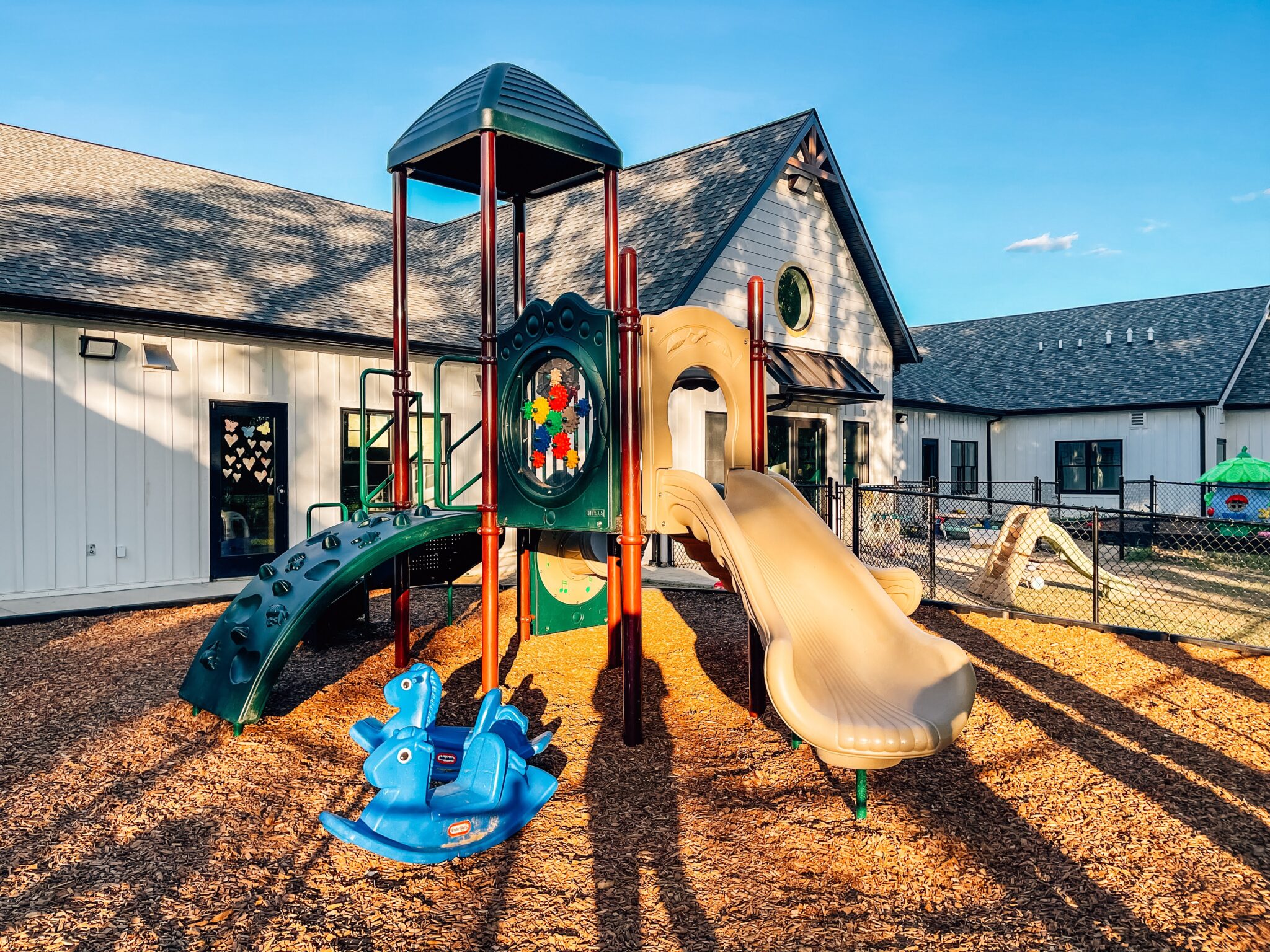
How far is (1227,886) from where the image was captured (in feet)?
11.7

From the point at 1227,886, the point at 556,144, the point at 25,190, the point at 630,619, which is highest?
the point at 25,190

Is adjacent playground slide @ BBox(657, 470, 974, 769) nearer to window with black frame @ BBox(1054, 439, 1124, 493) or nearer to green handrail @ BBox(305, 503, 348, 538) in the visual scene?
green handrail @ BBox(305, 503, 348, 538)

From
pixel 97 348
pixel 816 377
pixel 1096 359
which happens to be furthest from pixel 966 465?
Result: pixel 97 348

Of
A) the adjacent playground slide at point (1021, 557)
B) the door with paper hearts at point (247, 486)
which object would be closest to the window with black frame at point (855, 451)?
the adjacent playground slide at point (1021, 557)

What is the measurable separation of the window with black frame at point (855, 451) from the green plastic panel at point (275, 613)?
11104 millimetres

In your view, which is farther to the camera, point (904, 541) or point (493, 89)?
point (904, 541)

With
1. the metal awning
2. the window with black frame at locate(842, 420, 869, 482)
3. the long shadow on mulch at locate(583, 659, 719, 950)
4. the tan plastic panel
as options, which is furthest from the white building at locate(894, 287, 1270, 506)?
the long shadow on mulch at locate(583, 659, 719, 950)

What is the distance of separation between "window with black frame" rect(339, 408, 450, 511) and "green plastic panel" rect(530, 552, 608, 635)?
4.38 m

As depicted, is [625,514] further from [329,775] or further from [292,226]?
[292,226]

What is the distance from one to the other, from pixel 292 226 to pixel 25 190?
13.4 ft

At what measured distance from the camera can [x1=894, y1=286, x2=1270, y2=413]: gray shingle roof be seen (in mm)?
21203

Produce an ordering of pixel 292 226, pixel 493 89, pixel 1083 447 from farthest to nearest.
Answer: pixel 1083 447 < pixel 292 226 < pixel 493 89

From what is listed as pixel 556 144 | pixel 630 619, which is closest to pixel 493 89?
pixel 556 144

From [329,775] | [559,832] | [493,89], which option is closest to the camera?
[559,832]
